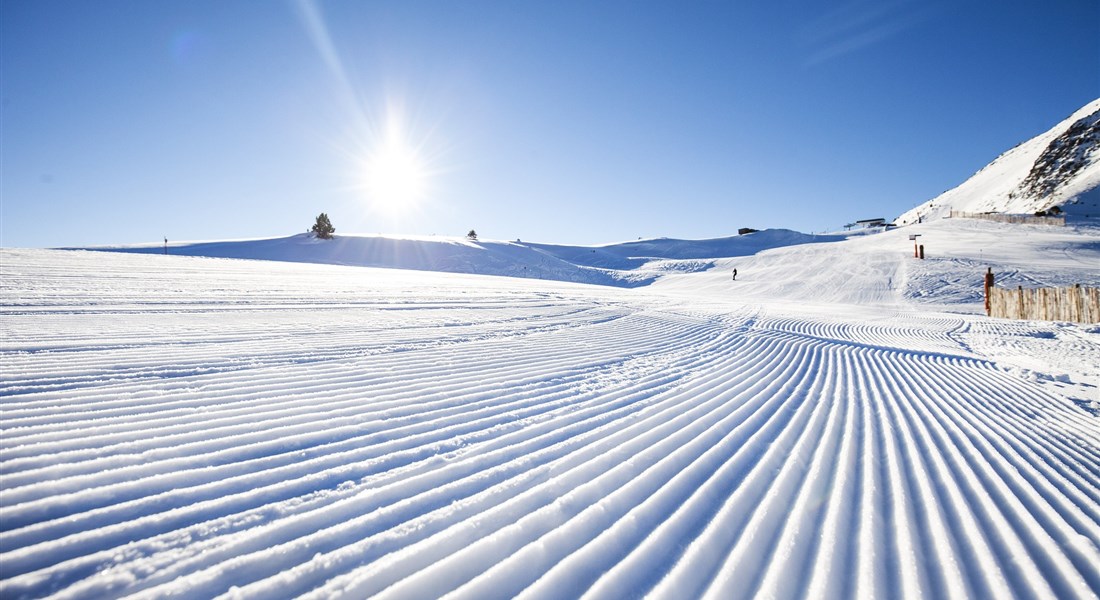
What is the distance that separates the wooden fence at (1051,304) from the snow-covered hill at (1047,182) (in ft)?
175

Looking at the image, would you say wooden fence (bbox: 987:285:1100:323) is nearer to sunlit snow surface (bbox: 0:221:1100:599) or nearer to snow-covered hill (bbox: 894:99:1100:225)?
sunlit snow surface (bbox: 0:221:1100:599)

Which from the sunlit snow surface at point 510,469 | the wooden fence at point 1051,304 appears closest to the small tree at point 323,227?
the sunlit snow surface at point 510,469

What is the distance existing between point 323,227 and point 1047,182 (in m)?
97.3

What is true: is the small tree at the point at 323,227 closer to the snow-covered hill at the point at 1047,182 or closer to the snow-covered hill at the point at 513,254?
the snow-covered hill at the point at 513,254

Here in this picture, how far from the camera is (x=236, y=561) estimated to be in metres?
1.99

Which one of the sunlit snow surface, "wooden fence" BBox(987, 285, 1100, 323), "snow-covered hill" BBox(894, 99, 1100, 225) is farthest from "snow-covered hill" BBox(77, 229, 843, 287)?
the sunlit snow surface

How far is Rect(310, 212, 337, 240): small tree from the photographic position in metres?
50.9

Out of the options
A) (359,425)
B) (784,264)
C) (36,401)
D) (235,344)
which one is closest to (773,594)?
(359,425)

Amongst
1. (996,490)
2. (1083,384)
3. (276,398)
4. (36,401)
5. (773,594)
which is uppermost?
(36,401)

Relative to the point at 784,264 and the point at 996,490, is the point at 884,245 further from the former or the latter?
the point at 996,490

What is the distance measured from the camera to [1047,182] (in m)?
63.8

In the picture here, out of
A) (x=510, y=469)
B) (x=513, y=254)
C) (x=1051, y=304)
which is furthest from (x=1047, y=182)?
(x=510, y=469)

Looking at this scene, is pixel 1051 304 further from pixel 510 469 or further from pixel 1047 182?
pixel 1047 182

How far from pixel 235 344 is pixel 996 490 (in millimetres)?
8055
